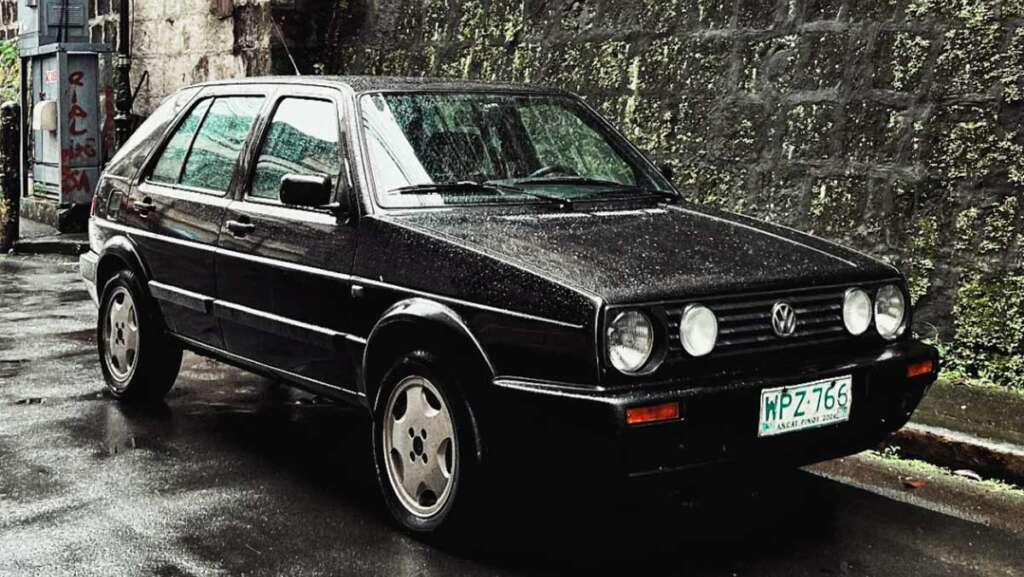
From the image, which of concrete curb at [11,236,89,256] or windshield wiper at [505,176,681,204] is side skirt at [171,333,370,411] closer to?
windshield wiper at [505,176,681,204]

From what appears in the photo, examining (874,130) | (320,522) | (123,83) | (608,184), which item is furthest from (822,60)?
(123,83)

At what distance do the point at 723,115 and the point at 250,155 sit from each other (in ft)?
11.6

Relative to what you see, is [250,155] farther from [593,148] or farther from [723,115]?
[723,115]

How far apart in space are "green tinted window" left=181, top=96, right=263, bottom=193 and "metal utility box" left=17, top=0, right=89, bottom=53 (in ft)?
31.3

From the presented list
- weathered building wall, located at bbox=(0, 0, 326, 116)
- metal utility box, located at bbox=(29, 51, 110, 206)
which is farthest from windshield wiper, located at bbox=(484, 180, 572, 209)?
metal utility box, located at bbox=(29, 51, 110, 206)

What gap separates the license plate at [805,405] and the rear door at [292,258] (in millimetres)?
1572

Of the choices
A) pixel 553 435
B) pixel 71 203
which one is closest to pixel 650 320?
pixel 553 435

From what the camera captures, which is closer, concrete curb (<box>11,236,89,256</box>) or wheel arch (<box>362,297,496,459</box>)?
wheel arch (<box>362,297,496,459</box>)

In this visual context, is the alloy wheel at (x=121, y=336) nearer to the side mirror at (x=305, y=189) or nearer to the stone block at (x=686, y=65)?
the side mirror at (x=305, y=189)

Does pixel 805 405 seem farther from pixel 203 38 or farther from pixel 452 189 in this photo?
pixel 203 38

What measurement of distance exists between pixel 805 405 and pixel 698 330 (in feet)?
1.58

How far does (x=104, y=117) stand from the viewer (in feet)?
51.5

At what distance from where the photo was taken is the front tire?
440 cm

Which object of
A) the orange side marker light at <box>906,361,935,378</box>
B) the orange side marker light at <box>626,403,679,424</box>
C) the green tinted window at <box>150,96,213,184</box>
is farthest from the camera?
the green tinted window at <box>150,96,213,184</box>
